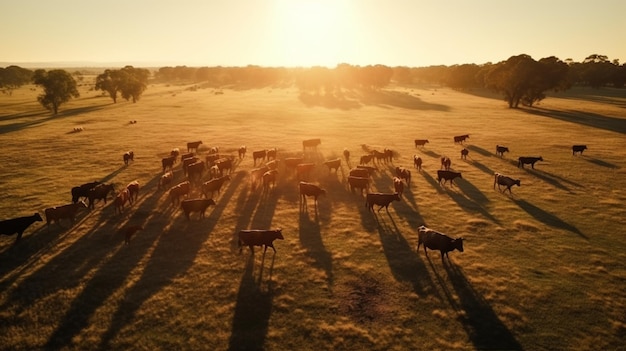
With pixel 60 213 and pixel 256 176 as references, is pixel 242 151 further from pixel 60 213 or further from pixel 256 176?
pixel 60 213

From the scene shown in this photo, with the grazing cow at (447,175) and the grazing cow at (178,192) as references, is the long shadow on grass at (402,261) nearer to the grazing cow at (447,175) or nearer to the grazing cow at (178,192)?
the grazing cow at (447,175)

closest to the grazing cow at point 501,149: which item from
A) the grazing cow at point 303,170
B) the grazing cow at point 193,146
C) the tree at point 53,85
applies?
the grazing cow at point 303,170

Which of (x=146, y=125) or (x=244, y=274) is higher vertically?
(x=146, y=125)

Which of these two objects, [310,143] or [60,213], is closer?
[60,213]

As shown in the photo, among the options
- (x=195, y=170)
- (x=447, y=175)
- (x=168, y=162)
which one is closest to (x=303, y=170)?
(x=195, y=170)

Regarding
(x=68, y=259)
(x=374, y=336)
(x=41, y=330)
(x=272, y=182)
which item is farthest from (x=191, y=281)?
(x=272, y=182)

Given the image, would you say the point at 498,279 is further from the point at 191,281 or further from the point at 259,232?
the point at 191,281

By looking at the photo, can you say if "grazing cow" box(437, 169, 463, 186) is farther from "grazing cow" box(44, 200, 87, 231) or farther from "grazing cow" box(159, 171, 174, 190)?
"grazing cow" box(44, 200, 87, 231)
